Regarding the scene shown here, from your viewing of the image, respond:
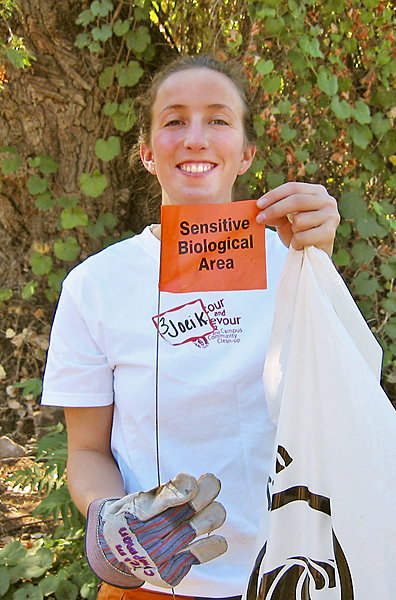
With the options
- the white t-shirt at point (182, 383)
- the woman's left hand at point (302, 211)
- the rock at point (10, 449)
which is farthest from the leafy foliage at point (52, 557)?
the woman's left hand at point (302, 211)

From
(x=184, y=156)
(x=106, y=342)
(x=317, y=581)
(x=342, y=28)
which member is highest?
(x=342, y=28)

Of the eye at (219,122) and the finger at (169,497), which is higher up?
the eye at (219,122)

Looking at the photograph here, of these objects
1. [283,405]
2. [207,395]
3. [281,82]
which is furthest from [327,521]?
[281,82]

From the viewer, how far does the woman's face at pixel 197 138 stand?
1.22 m

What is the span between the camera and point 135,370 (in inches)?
47.3

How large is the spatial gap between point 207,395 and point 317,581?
1.27ft

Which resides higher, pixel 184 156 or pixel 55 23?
pixel 55 23

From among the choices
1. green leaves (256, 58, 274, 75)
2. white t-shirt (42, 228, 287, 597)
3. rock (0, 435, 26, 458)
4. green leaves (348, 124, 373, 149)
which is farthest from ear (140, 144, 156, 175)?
rock (0, 435, 26, 458)

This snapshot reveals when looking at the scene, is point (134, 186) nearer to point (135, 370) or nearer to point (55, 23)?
point (55, 23)

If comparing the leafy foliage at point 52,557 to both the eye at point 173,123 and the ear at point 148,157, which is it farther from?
the eye at point 173,123

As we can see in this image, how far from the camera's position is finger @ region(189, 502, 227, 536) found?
909mm

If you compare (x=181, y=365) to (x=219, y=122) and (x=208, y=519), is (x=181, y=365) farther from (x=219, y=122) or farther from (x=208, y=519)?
(x=219, y=122)

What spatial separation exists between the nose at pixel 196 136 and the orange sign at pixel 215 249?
0.21 metres

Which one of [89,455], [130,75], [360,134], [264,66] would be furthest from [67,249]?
[89,455]
